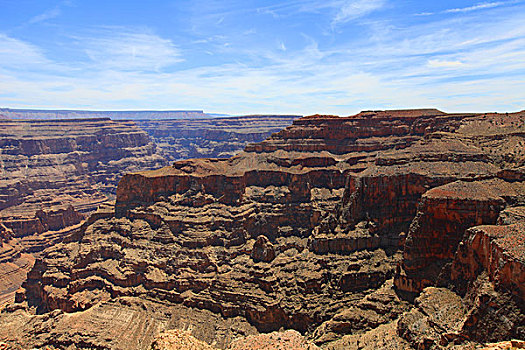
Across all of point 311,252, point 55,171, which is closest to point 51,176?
point 55,171

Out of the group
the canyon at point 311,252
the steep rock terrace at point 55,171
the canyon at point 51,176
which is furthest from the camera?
the steep rock terrace at point 55,171

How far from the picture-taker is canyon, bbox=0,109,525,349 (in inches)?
1246

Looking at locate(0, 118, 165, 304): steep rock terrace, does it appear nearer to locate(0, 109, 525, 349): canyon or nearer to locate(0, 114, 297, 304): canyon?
locate(0, 114, 297, 304): canyon

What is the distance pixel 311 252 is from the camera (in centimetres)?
5425

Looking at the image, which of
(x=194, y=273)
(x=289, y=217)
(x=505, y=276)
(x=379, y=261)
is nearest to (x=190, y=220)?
(x=194, y=273)

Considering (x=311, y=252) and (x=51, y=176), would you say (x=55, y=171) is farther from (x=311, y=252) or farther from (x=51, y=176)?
(x=311, y=252)

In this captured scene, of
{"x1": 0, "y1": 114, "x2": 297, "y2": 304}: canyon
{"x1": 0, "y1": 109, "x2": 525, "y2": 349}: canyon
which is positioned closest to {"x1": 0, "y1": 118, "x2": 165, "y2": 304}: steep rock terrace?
{"x1": 0, "y1": 114, "x2": 297, "y2": 304}: canyon

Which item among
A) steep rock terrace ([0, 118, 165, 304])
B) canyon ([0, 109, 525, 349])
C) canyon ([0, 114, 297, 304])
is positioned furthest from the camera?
steep rock terrace ([0, 118, 165, 304])

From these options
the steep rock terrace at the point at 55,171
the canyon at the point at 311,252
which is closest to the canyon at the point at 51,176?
the steep rock terrace at the point at 55,171

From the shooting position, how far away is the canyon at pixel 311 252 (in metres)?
31.6

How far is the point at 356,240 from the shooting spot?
5016cm

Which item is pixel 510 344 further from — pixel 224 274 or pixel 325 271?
pixel 224 274

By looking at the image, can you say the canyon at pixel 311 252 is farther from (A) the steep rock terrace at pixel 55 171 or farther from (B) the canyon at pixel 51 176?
(A) the steep rock terrace at pixel 55 171

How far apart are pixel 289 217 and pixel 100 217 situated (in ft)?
109
